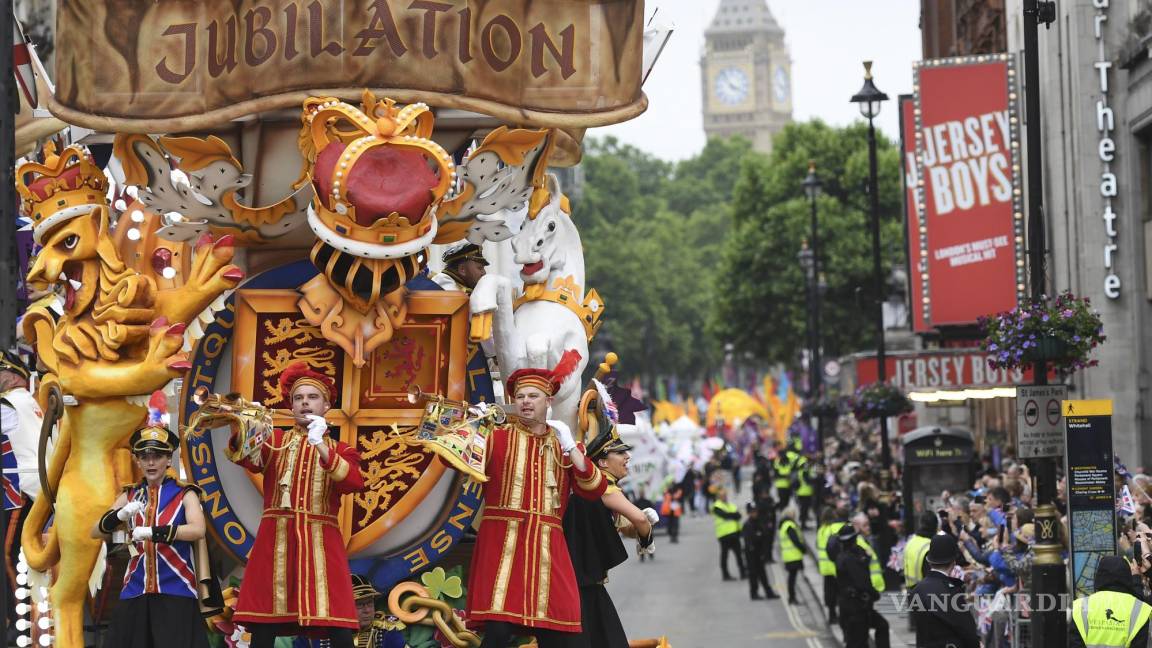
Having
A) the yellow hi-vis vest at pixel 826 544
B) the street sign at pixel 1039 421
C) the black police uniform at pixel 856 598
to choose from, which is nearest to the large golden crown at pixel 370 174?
the street sign at pixel 1039 421

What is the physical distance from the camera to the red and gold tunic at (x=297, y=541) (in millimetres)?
9836

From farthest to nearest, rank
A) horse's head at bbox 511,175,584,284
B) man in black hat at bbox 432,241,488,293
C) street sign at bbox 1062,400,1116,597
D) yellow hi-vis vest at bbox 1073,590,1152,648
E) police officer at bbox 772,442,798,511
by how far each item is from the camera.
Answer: police officer at bbox 772,442,798,511 < street sign at bbox 1062,400,1116,597 < horse's head at bbox 511,175,584,284 < man in black hat at bbox 432,241,488,293 < yellow hi-vis vest at bbox 1073,590,1152,648

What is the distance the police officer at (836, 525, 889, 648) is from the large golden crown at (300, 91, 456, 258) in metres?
11.2

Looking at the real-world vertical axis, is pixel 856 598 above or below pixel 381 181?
below

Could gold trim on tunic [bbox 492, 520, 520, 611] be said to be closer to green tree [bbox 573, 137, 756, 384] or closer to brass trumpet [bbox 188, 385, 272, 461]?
brass trumpet [bbox 188, 385, 272, 461]

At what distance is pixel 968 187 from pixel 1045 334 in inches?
694

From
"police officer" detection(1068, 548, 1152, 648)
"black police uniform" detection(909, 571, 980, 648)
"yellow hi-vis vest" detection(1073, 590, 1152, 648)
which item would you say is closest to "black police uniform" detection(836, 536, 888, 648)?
"black police uniform" detection(909, 571, 980, 648)

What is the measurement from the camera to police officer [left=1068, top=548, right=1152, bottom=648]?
438 inches

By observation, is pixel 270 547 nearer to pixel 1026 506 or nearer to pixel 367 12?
pixel 367 12

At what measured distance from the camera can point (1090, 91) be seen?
98.9ft

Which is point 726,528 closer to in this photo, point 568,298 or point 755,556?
point 755,556

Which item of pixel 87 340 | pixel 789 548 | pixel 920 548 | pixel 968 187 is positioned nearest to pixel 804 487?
pixel 968 187

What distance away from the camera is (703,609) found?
28469 millimetres

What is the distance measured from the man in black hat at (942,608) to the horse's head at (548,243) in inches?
125
